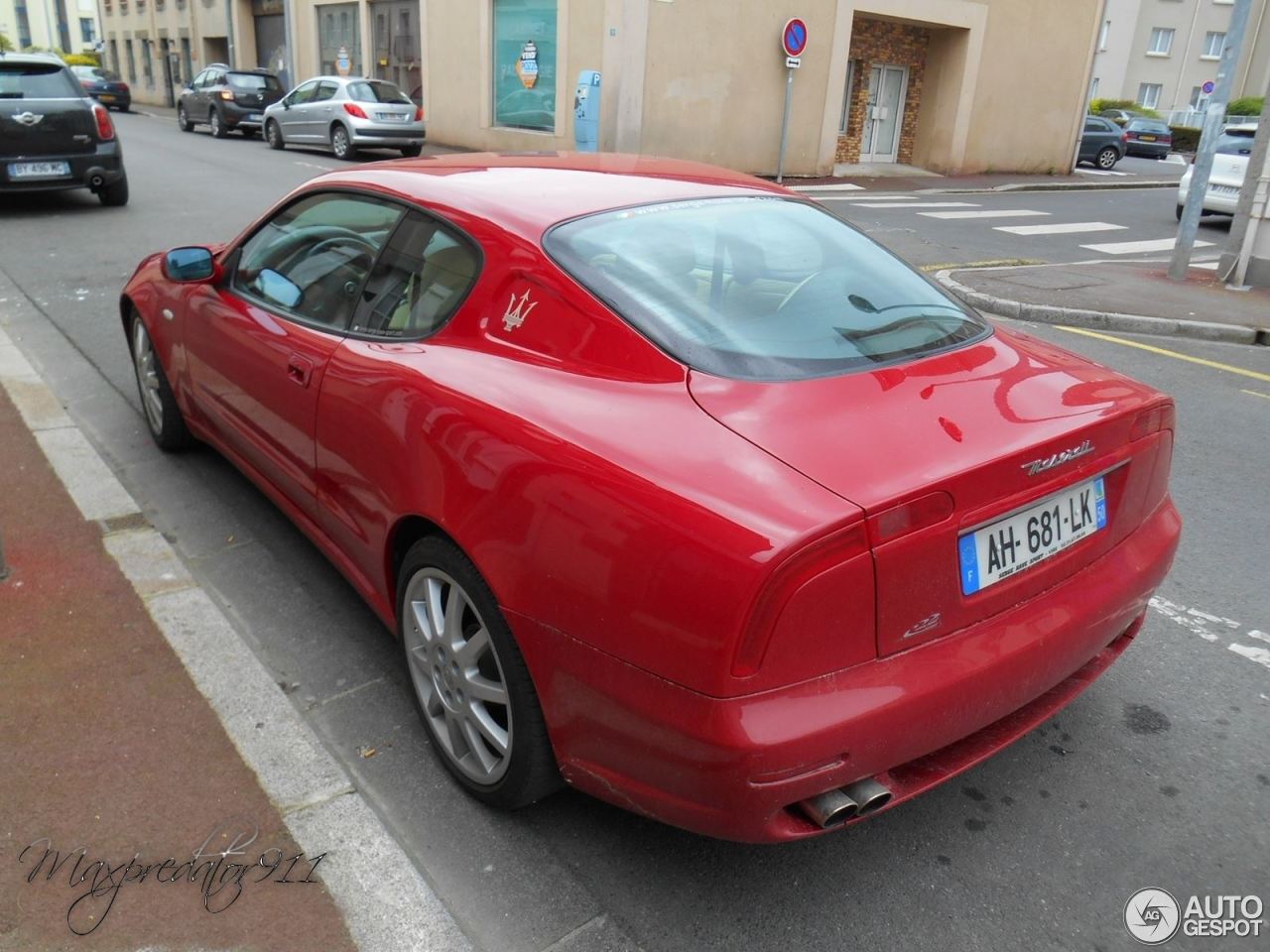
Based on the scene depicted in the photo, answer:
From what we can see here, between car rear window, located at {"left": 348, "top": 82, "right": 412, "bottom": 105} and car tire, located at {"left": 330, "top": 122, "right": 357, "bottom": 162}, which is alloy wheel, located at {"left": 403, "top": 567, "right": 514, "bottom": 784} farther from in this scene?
car rear window, located at {"left": 348, "top": 82, "right": 412, "bottom": 105}

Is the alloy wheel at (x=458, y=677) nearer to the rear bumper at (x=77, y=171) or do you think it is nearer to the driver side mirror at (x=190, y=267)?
the driver side mirror at (x=190, y=267)

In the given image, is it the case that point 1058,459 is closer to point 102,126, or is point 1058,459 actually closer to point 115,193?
point 102,126

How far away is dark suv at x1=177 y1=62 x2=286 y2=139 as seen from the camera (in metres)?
23.1

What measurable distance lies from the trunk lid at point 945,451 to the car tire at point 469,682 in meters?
0.74

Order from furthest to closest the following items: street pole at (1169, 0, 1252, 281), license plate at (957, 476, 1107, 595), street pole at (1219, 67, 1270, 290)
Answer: street pole at (1219, 67, 1270, 290)
street pole at (1169, 0, 1252, 281)
license plate at (957, 476, 1107, 595)

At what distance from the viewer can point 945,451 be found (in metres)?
2.12

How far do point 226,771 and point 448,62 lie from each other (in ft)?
72.9

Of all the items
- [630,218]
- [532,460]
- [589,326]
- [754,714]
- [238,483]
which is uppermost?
[630,218]

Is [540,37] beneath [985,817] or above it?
above

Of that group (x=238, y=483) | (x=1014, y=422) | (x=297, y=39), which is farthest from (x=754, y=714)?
(x=297, y=39)

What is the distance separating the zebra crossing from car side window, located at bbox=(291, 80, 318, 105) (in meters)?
10.2

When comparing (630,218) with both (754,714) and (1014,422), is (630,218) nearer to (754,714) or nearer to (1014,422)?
(1014,422)

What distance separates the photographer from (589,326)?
2.44 meters

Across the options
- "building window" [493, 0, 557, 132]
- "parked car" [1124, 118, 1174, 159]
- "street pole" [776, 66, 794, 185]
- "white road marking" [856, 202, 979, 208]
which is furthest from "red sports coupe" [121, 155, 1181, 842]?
"parked car" [1124, 118, 1174, 159]
